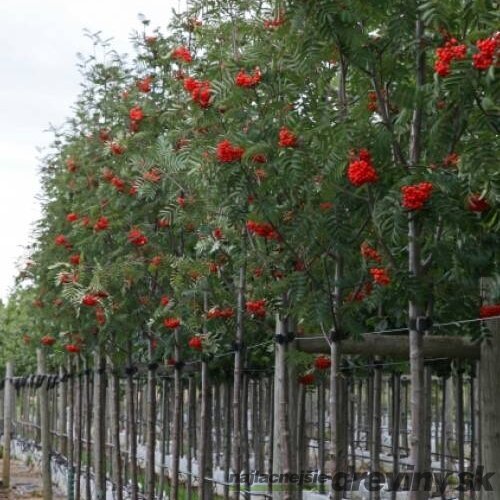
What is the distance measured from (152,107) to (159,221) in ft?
4.05

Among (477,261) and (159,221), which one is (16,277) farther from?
(477,261)

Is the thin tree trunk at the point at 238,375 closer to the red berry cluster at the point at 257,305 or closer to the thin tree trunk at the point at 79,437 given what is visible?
the red berry cluster at the point at 257,305

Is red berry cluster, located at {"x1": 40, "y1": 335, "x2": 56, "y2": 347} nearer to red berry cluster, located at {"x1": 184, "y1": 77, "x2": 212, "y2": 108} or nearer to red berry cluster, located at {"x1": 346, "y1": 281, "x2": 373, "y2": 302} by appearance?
red berry cluster, located at {"x1": 184, "y1": 77, "x2": 212, "y2": 108}

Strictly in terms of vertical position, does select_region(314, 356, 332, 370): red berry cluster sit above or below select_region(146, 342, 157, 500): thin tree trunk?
above

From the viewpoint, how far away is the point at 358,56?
570 centimetres

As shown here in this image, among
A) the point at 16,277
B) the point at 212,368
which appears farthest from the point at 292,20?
the point at 16,277

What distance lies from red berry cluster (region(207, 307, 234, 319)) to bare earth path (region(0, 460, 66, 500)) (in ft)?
48.0

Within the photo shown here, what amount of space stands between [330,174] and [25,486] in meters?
21.4

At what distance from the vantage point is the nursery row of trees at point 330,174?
5.27m

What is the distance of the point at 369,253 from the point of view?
6250mm

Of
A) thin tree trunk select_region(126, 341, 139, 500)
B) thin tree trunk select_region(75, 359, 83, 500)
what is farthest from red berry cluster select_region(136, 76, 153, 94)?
thin tree trunk select_region(75, 359, 83, 500)

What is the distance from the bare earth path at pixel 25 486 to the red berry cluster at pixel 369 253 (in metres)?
17.7

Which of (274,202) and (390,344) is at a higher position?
(274,202)

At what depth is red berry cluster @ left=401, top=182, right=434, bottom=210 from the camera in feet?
16.6
